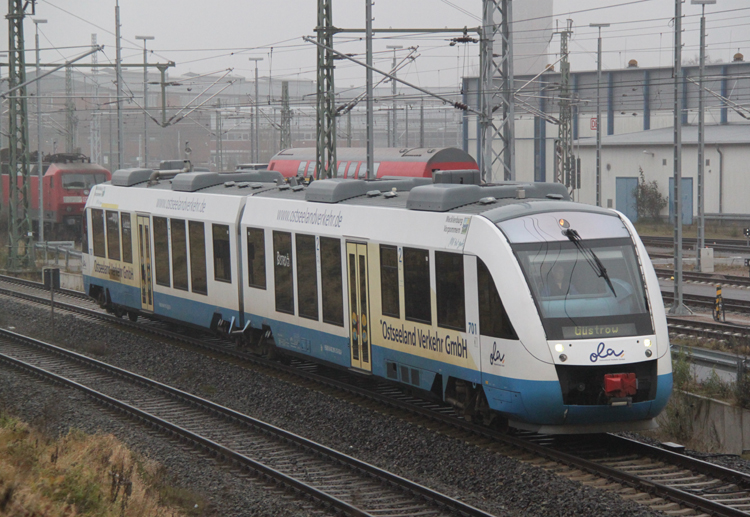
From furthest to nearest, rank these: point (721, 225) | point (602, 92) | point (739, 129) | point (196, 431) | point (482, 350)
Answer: point (602, 92), point (739, 129), point (721, 225), point (196, 431), point (482, 350)

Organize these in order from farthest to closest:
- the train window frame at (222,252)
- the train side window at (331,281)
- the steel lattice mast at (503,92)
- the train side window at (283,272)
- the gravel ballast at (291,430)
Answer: the steel lattice mast at (503,92) < the train window frame at (222,252) < the train side window at (283,272) < the train side window at (331,281) < the gravel ballast at (291,430)

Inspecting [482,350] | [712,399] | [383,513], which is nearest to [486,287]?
[482,350]

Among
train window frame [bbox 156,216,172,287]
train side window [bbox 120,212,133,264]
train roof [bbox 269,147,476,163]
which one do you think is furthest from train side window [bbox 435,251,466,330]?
train roof [bbox 269,147,476,163]

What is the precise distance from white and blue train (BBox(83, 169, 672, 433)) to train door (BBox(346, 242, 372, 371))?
28 mm

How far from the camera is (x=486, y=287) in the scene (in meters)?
11.0

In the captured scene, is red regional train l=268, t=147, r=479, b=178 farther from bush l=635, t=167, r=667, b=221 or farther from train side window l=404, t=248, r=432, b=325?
train side window l=404, t=248, r=432, b=325

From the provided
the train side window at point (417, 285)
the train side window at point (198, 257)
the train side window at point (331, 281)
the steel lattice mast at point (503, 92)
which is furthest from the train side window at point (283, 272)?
the steel lattice mast at point (503, 92)

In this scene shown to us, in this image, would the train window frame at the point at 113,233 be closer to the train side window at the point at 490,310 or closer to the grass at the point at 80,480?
the grass at the point at 80,480

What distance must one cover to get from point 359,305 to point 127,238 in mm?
8723

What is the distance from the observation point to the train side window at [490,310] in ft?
35.1

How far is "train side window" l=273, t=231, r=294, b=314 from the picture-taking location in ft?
50.6

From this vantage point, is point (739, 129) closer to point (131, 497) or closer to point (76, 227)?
point (76, 227)

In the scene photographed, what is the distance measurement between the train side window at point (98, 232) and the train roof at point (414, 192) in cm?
185

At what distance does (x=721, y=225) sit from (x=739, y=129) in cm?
763
